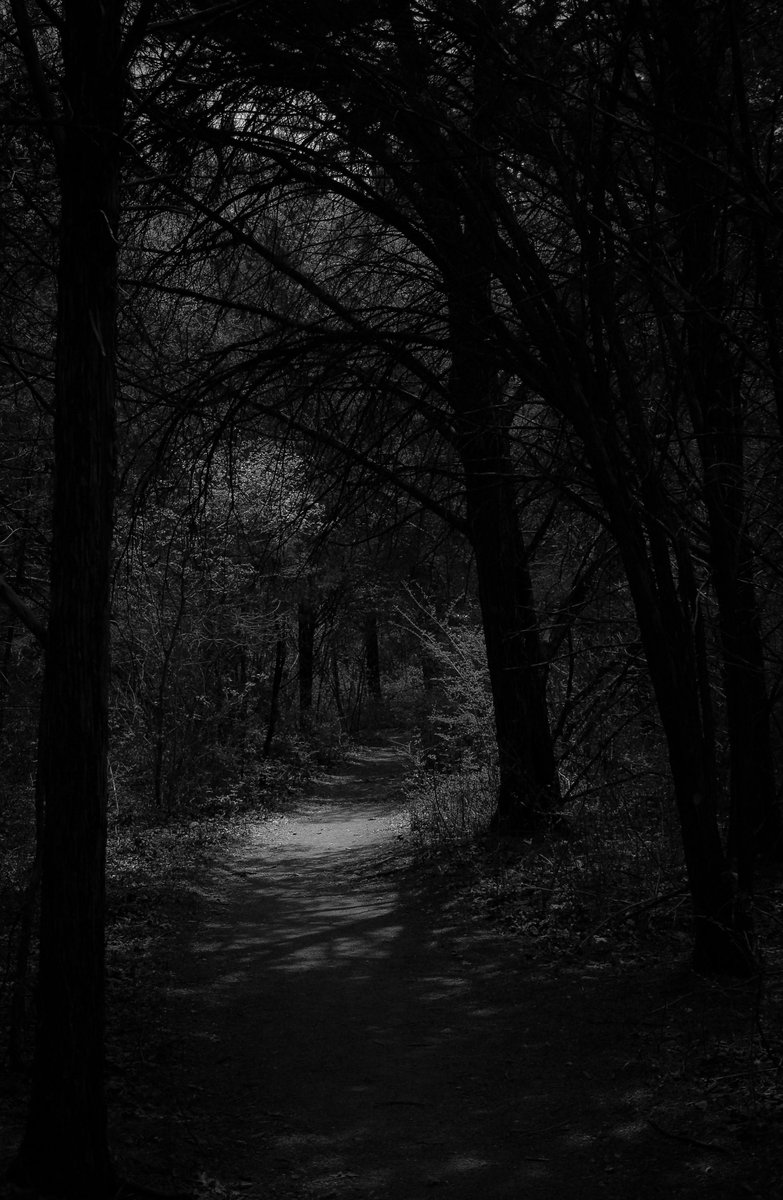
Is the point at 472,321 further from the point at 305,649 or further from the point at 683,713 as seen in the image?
the point at 305,649

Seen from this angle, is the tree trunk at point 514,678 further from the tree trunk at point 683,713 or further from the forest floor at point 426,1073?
the tree trunk at point 683,713

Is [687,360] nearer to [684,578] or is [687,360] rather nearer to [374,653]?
[684,578]

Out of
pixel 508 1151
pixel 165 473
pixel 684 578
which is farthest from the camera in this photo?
pixel 165 473

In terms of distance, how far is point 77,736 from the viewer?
4133 millimetres

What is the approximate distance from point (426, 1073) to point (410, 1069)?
0.36 ft

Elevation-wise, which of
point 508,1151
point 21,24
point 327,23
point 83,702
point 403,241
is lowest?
point 508,1151

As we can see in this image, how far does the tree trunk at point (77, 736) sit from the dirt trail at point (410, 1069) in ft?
2.91

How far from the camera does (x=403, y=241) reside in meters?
11.2

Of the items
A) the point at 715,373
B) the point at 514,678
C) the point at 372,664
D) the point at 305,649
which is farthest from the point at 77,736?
the point at 372,664

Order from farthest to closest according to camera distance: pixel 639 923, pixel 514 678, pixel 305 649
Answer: pixel 305 649, pixel 514 678, pixel 639 923

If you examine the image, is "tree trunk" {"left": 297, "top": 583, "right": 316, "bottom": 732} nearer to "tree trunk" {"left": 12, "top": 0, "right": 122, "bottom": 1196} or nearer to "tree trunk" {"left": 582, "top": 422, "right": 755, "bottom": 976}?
"tree trunk" {"left": 582, "top": 422, "right": 755, "bottom": 976}

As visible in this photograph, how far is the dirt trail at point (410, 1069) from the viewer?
4.56 meters

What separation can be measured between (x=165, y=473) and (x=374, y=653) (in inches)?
1141

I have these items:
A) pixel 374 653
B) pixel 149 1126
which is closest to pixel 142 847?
pixel 149 1126
